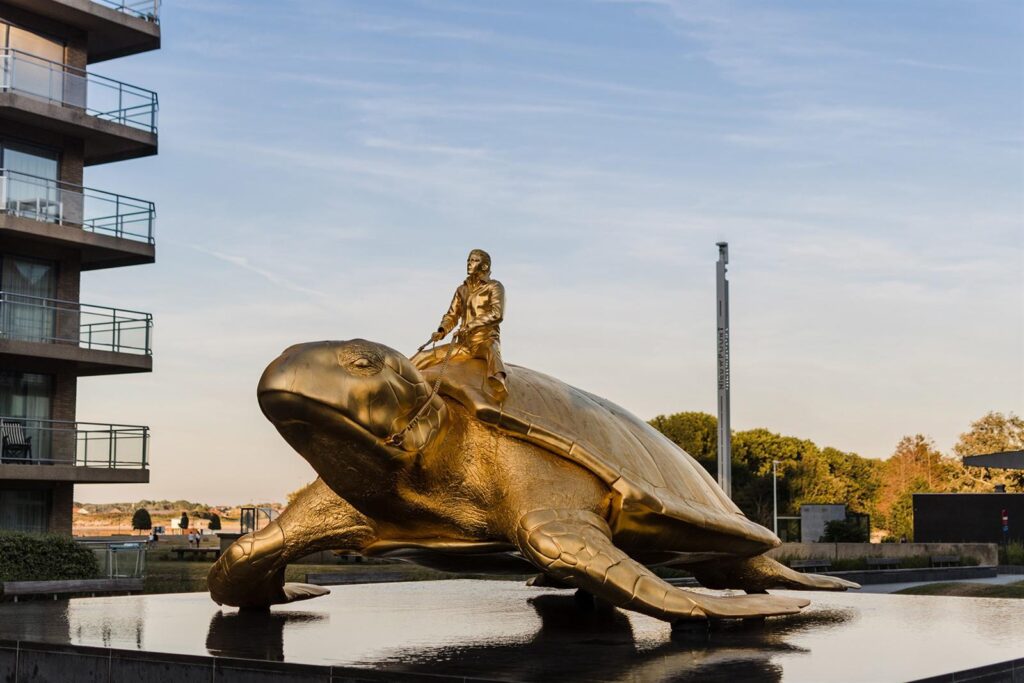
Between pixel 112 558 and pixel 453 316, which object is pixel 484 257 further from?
pixel 112 558

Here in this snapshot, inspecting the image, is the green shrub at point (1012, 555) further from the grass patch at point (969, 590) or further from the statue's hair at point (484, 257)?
the statue's hair at point (484, 257)

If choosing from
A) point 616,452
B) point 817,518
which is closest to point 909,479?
point 817,518

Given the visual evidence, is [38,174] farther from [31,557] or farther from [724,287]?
[724,287]

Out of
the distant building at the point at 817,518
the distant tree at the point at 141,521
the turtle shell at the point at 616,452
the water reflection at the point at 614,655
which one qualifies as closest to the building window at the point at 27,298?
the turtle shell at the point at 616,452

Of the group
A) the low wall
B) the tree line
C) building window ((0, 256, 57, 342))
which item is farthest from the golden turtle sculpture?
the tree line

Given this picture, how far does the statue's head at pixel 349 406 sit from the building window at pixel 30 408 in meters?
26.9

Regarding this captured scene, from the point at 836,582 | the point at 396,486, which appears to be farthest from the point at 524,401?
the point at 836,582

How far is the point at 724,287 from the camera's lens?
31.0 meters

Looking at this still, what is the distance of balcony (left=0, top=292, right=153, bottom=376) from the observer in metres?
33.6

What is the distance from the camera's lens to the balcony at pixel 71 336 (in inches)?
1323

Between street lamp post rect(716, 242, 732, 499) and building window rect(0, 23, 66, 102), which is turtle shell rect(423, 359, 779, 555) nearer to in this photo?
street lamp post rect(716, 242, 732, 499)

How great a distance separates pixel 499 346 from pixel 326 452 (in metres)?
2.41

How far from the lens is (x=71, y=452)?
34.7 metres

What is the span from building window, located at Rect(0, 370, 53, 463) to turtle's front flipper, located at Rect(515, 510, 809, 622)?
27.4 m
